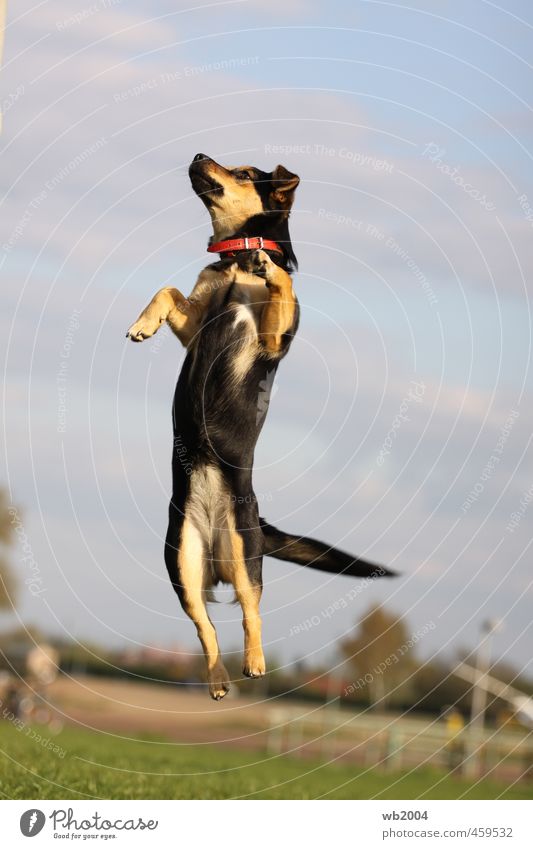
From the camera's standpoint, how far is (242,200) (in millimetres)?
8375

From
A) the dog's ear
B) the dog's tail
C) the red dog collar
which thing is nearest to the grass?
the dog's tail

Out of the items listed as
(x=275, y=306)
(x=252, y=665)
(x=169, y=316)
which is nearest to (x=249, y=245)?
(x=275, y=306)

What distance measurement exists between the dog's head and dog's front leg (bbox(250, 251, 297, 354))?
270 mm

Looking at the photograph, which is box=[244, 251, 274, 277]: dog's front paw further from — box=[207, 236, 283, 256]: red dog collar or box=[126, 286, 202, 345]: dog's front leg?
box=[126, 286, 202, 345]: dog's front leg

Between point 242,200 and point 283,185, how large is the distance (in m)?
0.34

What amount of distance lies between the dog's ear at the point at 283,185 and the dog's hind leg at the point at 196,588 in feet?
6.58

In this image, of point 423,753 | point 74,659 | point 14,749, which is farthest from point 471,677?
point 14,749

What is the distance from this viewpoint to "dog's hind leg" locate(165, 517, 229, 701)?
8.10 m

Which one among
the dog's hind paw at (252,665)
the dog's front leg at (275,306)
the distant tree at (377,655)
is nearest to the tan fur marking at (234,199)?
the dog's front leg at (275,306)

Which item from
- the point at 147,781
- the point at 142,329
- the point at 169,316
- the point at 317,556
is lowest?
the point at 147,781

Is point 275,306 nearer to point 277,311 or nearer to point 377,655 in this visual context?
point 277,311

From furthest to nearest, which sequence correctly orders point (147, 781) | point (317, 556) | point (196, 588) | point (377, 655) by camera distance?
point (377, 655)
point (147, 781)
point (317, 556)
point (196, 588)

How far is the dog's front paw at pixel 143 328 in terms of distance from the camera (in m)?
7.95

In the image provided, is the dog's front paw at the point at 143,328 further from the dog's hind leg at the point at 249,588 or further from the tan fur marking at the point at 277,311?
the dog's hind leg at the point at 249,588
